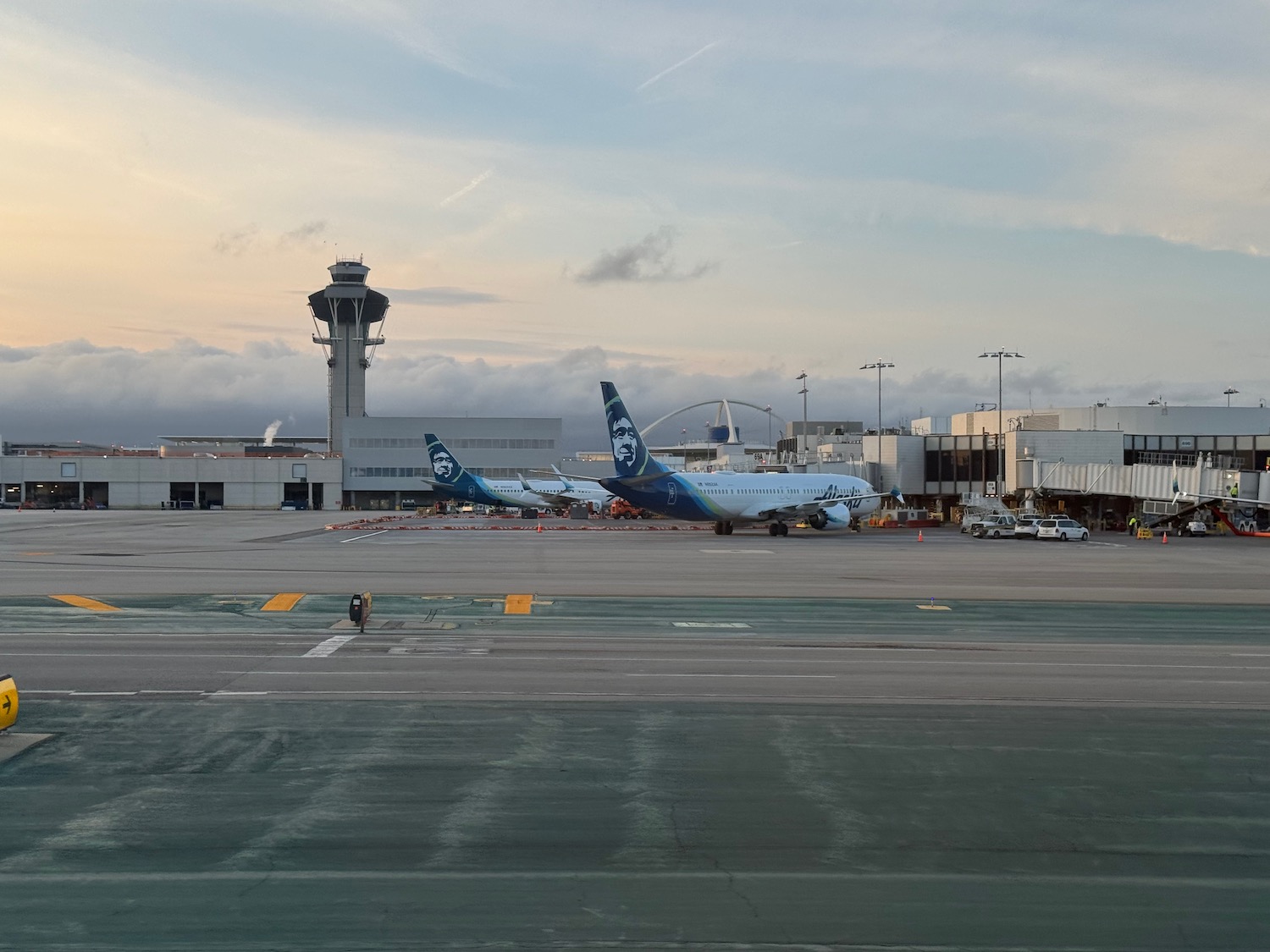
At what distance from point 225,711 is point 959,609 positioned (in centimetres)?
2350

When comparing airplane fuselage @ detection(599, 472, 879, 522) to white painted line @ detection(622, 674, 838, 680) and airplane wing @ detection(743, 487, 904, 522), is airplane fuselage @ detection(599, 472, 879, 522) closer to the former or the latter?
airplane wing @ detection(743, 487, 904, 522)

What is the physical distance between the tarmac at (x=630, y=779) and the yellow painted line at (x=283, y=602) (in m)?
0.21

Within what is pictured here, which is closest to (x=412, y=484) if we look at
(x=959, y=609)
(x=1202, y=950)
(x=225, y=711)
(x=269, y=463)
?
(x=269, y=463)

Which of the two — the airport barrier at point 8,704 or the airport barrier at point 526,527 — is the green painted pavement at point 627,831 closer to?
the airport barrier at point 8,704

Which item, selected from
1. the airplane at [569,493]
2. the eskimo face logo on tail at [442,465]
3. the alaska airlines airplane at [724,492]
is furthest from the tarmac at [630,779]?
the airplane at [569,493]

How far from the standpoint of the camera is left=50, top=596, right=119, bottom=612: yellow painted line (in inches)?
1210

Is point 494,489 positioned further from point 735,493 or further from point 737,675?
point 737,675

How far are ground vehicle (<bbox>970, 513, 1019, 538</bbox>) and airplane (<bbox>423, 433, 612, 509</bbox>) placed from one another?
50.2 meters

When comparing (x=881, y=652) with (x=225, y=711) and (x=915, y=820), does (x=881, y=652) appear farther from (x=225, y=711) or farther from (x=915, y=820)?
(x=225, y=711)

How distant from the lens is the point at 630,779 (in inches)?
543

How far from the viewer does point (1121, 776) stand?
46.3ft

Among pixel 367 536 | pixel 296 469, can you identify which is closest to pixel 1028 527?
pixel 367 536

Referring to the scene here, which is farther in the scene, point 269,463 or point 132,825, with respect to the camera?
point 269,463

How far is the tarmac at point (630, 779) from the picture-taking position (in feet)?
31.9
